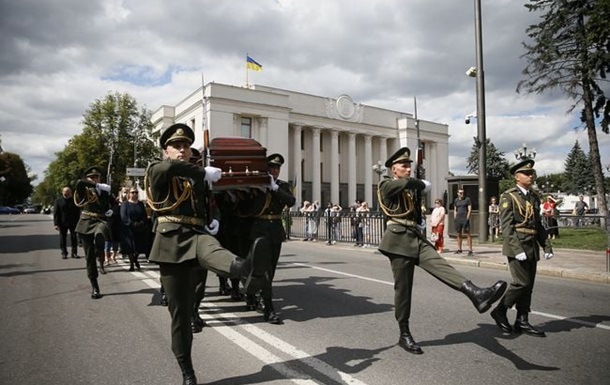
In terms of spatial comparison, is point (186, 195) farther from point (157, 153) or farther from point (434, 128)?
point (434, 128)

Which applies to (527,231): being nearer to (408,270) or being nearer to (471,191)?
(408,270)

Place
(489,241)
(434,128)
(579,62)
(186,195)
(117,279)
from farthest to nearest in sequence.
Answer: (434,128), (579,62), (489,241), (117,279), (186,195)

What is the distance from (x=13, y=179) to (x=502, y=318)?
341ft

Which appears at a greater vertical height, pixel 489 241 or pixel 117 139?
pixel 117 139

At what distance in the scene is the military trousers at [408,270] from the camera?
4590mm

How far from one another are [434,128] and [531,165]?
69.3 m

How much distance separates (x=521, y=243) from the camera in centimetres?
538

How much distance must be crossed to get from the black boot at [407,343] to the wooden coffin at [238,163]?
96.0 inches

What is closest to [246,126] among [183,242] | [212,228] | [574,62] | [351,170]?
[351,170]

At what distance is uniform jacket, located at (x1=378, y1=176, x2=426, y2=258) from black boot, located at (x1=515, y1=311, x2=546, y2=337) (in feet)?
5.74

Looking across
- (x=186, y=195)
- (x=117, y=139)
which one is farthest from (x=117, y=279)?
(x=117, y=139)

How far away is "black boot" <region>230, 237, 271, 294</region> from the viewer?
3285 mm

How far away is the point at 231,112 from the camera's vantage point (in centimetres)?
5053

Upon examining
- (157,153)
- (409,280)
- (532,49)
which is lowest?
(409,280)
